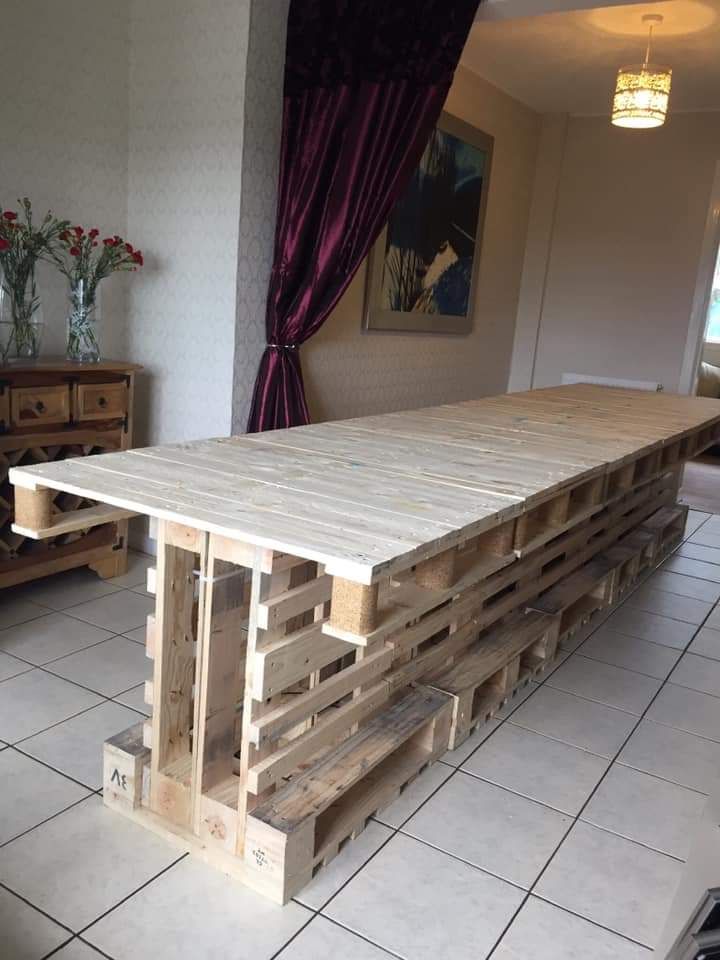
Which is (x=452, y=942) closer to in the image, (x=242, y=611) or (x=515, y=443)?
(x=242, y=611)

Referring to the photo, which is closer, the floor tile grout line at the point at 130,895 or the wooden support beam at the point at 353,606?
the wooden support beam at the point at 353,606

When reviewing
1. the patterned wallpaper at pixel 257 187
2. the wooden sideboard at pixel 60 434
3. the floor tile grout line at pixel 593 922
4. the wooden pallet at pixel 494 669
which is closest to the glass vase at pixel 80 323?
the wooden sideboard at pixel 60 434

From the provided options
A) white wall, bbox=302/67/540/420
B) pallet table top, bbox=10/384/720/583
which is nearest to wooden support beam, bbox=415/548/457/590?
pallet table top, bbox=10/384/720/583

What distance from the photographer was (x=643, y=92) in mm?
3525

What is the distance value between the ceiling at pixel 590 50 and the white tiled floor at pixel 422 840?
2.63 m

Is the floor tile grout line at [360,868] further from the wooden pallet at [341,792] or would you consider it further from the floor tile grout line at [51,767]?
the floor tile grout line at [51,767]

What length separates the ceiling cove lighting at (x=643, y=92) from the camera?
3.52m

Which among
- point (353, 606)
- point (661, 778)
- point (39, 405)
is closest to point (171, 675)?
point (353, 606)

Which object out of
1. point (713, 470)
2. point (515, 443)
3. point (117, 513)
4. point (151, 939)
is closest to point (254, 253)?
point (515, 443)

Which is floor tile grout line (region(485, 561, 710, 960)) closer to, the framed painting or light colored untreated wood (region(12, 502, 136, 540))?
light colored untreated wood (region(12, 502, 136, 540))

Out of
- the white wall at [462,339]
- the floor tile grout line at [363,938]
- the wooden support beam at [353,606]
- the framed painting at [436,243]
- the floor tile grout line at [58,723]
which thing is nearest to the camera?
the wooden support beam at [353,606]

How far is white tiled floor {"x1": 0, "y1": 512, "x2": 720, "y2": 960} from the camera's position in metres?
1.50

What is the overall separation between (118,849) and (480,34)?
3.98 m

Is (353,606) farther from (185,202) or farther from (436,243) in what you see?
(436,243)
